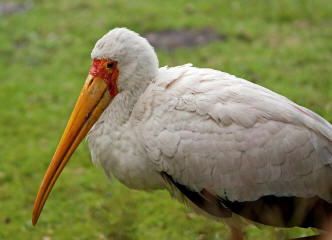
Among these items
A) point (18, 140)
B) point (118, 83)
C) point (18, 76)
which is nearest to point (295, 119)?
point (118, 83)

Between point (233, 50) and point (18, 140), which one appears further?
point (233, 50)

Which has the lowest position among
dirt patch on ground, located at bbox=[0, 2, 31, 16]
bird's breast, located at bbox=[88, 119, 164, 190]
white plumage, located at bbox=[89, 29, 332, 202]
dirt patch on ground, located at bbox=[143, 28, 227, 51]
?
dirt patch on ground, located at bbox=[0, 2, 31, 16]

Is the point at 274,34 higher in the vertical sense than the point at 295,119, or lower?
lower

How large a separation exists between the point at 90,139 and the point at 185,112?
0.81m

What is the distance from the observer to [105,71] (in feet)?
12.9

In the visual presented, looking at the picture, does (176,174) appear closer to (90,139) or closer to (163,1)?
(90,139)

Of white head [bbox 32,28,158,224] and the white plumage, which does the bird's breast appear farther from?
white head [bbox 32,28,158,224]

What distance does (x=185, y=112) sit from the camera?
3.67 metres

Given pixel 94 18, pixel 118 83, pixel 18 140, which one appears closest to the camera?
pixel 118 83

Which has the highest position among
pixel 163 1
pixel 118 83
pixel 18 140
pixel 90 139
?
pixel 118 83

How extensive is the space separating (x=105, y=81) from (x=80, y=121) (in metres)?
0.35

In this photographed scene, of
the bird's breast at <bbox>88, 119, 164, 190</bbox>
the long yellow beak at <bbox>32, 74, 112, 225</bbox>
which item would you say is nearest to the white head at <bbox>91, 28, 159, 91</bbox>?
the long yellow beak at <bbox>32, 74, 112, 225</bbox>

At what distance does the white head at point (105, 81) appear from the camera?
12.7 ft

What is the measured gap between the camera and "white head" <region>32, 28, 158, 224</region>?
3869 mm
